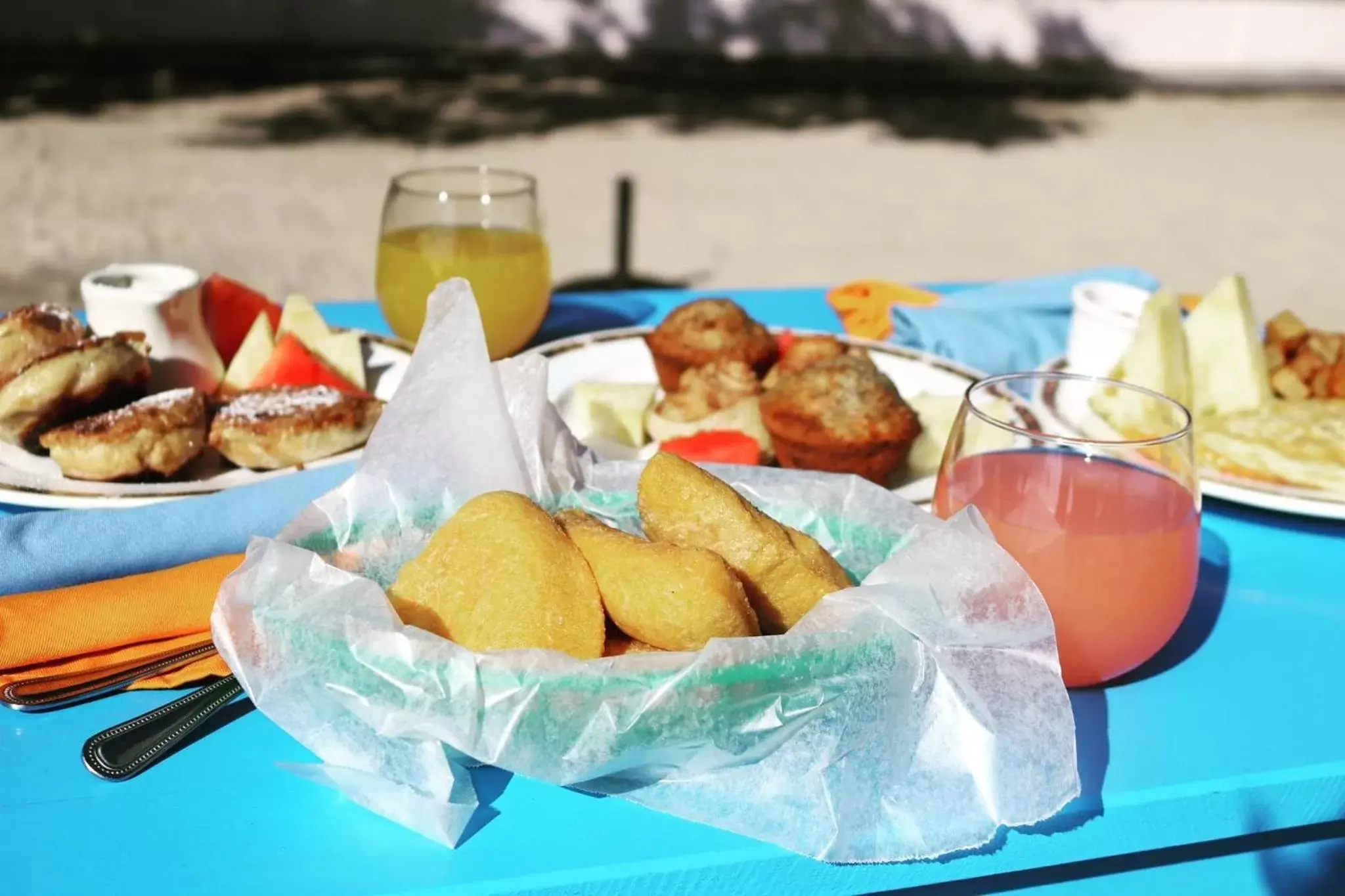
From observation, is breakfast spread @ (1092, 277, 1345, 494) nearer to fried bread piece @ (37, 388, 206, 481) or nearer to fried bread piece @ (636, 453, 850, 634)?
fried bread piece @ (636, 453, 850, 634)

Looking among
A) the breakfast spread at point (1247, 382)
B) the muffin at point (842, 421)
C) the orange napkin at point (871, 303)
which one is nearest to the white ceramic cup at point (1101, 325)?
the breakfast spread at point (1247, 382)

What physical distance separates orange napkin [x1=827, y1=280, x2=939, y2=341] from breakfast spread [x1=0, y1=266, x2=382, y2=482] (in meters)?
1.05

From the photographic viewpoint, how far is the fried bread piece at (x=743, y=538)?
106 centimetres

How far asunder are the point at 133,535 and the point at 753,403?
0.80m

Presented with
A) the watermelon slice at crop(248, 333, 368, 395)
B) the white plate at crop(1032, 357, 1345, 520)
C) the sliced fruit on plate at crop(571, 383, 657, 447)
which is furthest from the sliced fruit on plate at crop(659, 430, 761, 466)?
the watermelon slice at crop(248, 333, 368, 395)

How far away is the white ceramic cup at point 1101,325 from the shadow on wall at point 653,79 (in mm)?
8052

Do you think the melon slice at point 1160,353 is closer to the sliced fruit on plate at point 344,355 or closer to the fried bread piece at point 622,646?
the fried bread piece at point 622,646

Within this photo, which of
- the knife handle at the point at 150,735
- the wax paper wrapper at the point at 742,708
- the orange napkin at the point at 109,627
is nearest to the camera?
the wax paper wrapper at the point at 742,708

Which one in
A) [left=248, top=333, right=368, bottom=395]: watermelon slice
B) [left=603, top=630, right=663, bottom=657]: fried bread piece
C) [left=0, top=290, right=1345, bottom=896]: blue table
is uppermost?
[left=603, top=630, right=663, bottom=657]: fried bread piece

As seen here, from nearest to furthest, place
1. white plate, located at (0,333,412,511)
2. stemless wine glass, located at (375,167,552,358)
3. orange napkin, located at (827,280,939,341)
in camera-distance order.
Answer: white plate, located at (0,333,412,511) → stemless wine glass, located at (375,167,552,358) → orange napkin, located at (827,280,939,341)

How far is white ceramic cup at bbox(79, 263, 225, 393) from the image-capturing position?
1754mm

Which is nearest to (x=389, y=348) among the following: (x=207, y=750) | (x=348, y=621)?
(x=207, y=750)

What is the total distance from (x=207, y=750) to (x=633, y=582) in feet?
1.40

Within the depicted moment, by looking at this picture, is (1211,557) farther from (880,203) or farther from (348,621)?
(880,203)
